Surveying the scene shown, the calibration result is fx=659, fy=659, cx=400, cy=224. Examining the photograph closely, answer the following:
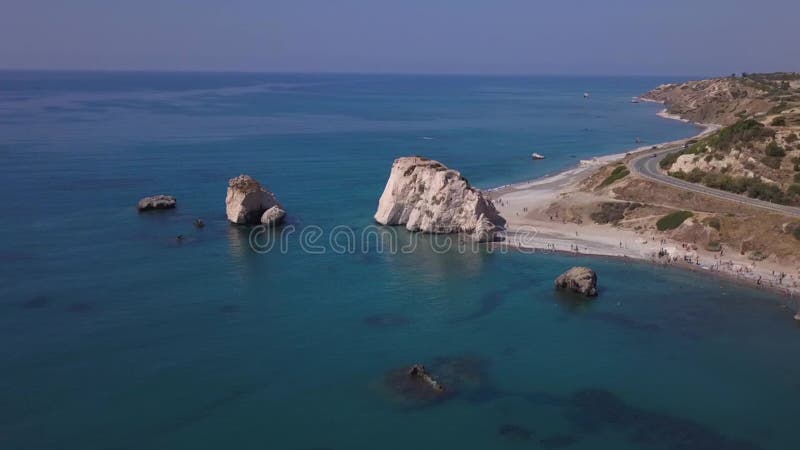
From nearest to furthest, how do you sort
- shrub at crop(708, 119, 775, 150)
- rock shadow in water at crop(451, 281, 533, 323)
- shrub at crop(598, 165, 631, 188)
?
rock shadow in water at crop(451, 281, 533, 323) → shrub at crop(708, 119, 775, 150) → shrub at crop(598, 165, 631, 188)

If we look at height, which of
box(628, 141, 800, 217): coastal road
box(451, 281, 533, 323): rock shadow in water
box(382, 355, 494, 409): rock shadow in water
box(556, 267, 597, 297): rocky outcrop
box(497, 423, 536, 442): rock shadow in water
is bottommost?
box(497, 423, 536, 442): rock shadow in water

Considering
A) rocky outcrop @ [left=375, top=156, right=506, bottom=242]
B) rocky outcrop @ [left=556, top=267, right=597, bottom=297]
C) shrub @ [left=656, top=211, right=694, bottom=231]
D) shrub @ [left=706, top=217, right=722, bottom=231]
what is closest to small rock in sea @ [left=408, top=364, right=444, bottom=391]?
rocky outcrop @ [left=556, top=267, right=597, bottom=297]

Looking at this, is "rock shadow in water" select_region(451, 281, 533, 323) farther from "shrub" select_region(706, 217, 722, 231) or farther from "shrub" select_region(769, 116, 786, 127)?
"shrub" select_region(769, 116, 786, 127)

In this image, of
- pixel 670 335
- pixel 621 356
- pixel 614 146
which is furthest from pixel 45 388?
pixel 614 146

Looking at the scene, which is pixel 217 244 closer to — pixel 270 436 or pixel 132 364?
pixel 132 364

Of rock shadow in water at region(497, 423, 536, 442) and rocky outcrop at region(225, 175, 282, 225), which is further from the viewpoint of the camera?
rocky outcrop at region(225, 175, 282, 225)

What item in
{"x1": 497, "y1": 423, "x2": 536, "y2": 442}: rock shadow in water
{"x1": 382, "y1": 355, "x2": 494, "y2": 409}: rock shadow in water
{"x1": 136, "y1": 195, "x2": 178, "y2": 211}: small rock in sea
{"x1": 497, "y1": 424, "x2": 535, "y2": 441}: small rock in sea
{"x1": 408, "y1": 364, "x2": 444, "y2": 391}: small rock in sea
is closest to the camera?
{"x1": 497, "y1": 423, "x2": 536, "y2": 442}: rock shadow in water
